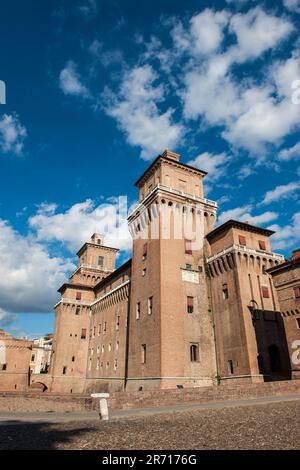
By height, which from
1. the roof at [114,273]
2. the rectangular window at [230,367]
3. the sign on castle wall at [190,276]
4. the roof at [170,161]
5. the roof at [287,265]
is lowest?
the rectangular window at [230,367]

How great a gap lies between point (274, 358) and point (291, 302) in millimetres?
7678

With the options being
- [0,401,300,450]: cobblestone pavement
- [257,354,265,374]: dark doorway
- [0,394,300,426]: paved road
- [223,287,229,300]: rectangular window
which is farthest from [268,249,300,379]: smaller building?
[0,401,300,450]: cobblestone pavement

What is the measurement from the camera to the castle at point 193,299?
3116 centimetres

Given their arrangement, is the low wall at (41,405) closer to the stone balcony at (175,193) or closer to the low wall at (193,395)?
the low wall at (193,395)

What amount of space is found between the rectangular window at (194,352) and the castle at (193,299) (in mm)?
95

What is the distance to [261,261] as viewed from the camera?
116ft

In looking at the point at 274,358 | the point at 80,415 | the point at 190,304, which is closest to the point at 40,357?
the point at 190,304

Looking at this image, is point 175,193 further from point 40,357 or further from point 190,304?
point 40,357

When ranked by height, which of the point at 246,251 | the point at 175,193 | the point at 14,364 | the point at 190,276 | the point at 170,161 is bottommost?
the point at 14,364

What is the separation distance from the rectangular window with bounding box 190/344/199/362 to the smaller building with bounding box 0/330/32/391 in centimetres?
2995

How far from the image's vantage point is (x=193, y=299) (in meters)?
36.0

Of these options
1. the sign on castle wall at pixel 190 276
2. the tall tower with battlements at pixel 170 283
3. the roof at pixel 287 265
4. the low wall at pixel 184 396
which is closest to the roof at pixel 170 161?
the tall tower with battlements at pixel 170 283
